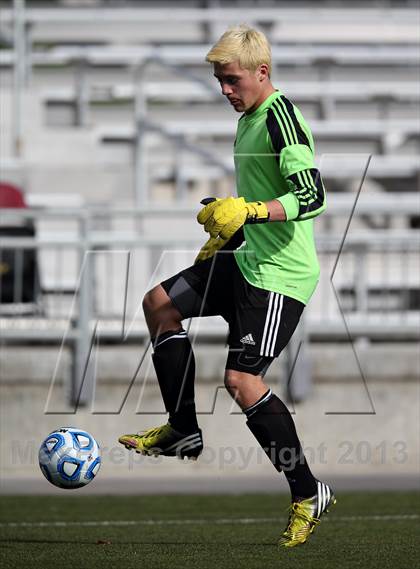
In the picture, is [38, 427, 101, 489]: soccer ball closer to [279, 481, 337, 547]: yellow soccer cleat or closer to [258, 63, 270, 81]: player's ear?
[279, 481, 337, 547]: yellow soccer cleat

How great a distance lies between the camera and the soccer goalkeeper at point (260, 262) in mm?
5496

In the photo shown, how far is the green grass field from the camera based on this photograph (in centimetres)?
554

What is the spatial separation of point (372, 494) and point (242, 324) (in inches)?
156

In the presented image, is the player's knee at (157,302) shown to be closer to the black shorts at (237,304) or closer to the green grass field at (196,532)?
the black shorts at (237,304)

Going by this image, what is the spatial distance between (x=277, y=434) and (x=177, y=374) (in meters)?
0.64

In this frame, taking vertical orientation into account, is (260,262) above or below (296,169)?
below

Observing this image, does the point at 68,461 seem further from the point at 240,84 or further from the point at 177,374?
the point at 240,84

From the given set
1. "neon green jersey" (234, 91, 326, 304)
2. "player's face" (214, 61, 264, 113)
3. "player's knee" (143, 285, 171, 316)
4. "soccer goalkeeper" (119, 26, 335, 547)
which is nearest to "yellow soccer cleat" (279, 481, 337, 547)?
"soccer goalkeeper" (119, 26, 335, 547)

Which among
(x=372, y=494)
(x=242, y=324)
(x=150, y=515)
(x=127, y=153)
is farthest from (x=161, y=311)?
(x=127, y=153)

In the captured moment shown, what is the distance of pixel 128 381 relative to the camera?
10641 mm

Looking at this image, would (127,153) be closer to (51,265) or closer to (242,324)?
(51,265)

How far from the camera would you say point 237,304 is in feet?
19.1

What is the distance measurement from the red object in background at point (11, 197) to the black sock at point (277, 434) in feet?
23.2

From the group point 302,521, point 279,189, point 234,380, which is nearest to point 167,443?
point 234,380
